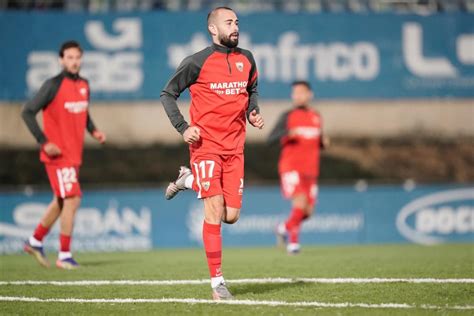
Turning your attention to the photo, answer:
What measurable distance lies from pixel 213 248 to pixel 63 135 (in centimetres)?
417

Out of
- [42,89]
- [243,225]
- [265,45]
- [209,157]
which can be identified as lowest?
[243,225]

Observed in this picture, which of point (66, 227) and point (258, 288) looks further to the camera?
point (66, 227)

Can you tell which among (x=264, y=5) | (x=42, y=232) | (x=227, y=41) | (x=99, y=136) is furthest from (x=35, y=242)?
(x=264, y=5)

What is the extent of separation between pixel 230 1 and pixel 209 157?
15.9m

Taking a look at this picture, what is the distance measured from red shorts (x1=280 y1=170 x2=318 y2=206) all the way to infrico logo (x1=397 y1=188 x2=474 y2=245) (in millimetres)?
4473

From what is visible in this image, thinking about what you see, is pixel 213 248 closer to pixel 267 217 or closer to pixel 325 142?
pixel 325 142

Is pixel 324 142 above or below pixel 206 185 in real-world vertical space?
above

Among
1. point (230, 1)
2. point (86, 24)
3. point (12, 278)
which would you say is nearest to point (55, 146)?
point (12, 278)

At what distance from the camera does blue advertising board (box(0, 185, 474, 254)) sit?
17938mm

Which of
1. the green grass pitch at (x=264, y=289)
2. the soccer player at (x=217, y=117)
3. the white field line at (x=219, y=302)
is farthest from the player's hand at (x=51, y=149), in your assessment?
the soccer player at (x=217, y=117)

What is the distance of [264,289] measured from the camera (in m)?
8.16

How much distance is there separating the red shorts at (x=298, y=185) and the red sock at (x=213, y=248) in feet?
23.2

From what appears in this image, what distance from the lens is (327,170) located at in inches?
1013

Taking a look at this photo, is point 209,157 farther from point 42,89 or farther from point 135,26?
point 135,26
